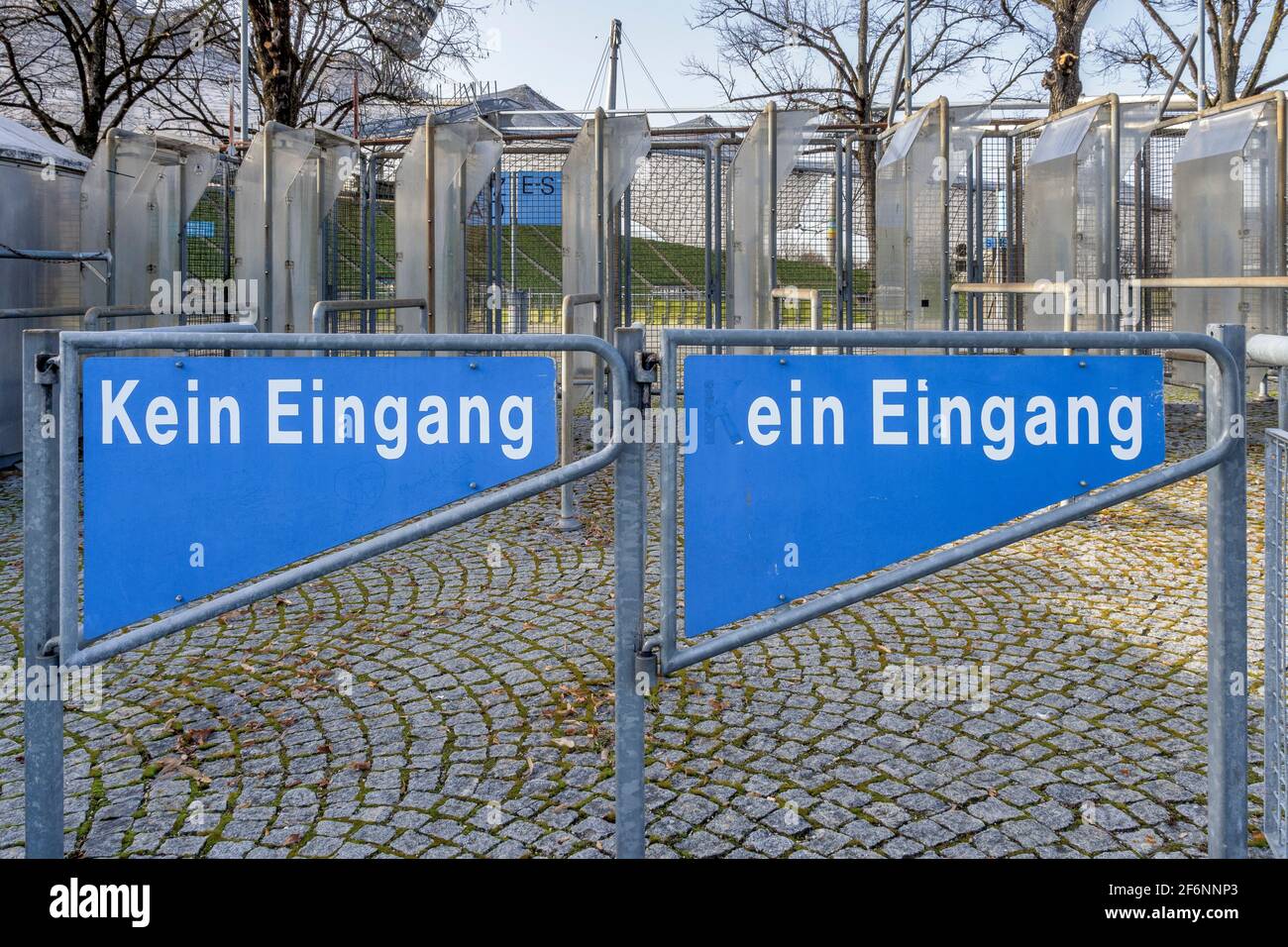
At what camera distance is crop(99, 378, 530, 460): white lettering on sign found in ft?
8.87

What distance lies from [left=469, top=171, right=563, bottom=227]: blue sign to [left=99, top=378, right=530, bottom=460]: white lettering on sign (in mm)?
11077

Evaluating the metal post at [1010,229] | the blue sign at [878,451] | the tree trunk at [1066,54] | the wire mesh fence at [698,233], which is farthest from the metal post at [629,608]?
the tree trunk at [1066,54]

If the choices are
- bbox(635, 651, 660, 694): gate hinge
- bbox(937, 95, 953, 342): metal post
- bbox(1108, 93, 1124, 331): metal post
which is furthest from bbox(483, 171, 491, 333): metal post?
bbox(635, 651, 660, 694): gate hinge

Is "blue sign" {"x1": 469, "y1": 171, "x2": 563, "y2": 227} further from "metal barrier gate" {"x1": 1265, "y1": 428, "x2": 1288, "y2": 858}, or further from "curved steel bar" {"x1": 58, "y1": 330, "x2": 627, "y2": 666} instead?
"metal barrier gate" {"x1": 1265, "y1": 428, "x2": 1288, "y2": 858}

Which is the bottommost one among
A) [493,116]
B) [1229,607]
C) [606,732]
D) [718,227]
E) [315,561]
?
[606,732]

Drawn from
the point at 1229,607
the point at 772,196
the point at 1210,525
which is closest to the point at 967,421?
the point at 1210,525

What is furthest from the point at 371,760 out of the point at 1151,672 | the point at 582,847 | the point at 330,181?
the point at 330,181

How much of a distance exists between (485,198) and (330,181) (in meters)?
1.77

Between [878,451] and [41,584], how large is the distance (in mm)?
1977

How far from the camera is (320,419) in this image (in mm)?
2750

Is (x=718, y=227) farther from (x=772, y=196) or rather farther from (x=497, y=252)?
(x=497, y=252)

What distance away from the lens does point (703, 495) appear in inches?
106

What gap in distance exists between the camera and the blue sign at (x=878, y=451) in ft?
8.82
